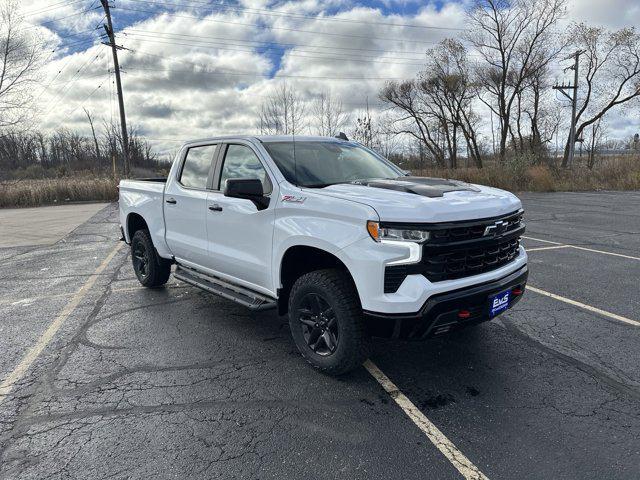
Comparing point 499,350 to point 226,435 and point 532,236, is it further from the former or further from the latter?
point 532,236

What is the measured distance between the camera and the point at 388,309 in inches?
118

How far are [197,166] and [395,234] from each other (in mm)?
2914

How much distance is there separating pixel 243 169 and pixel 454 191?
6.56ft

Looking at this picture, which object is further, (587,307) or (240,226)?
(587,307)

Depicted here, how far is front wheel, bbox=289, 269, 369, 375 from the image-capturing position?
3256mm

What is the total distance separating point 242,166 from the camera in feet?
14.3

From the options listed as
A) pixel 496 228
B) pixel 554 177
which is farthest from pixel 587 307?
pixel 554 177

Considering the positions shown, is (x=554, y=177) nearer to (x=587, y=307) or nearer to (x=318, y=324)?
(x=587, y=307)

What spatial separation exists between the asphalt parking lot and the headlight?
1175 mm

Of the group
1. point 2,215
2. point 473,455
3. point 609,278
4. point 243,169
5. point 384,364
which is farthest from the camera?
point 2,215

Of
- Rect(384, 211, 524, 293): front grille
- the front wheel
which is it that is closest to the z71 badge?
the front wheel

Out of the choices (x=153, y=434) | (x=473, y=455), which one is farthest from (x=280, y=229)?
(x=473, y=455)

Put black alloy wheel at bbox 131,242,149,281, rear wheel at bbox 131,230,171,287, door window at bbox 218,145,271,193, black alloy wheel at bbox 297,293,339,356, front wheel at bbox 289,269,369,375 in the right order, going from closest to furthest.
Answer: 1. front wheel at bbox 289,269,369,375
2. black alloy wheel at bbox 297,293,339,356
3. door window at bbox 218,145,271,193
4. rear wheel at bbox 131,230,171,287
5. black alloy wheel at bbox 131,242,149,281

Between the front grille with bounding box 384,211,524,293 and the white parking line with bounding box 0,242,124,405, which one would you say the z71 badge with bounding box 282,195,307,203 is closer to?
the front grille with bounding box 384,211,524,293
